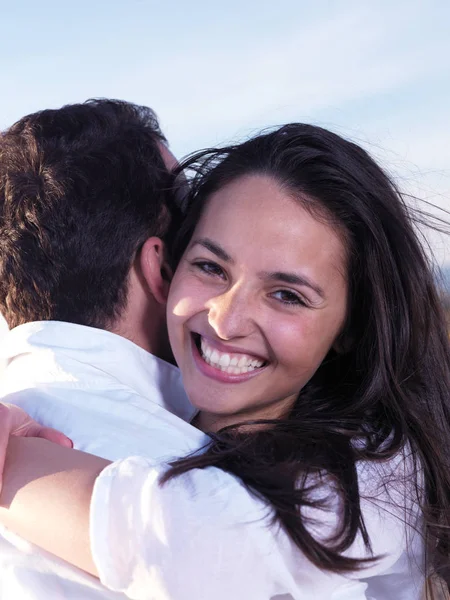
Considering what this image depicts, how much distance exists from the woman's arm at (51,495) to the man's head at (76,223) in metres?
0.65

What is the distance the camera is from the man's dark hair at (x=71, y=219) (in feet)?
7.86

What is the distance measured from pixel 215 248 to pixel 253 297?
0.18m

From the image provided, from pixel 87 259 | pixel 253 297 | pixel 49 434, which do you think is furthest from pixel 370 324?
pixel 49 434

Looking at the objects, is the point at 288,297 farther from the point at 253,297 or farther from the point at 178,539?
the point at 178,539

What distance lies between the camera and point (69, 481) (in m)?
1.67

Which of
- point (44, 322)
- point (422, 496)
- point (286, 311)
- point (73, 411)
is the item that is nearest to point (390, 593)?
point (422, 496)

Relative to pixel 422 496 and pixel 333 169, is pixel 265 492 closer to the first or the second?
pixel 422 496

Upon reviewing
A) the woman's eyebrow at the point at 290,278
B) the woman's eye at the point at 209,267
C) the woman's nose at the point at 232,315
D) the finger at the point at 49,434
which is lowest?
the finger at the point at 49,434

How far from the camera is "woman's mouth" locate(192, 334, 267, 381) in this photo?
2.38 metres

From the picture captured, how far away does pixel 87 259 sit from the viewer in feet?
7.88

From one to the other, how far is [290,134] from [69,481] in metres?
1.36

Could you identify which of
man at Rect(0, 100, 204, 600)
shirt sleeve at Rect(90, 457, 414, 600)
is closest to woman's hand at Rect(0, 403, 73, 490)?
man at Rect(0, 100, 204, 600)

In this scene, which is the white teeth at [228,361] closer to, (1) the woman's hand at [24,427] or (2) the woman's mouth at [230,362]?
(2) the woman's mouth at [230,362]

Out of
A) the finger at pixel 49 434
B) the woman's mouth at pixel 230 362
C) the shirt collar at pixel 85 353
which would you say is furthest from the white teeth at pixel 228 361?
the finger at pixel 49 434
